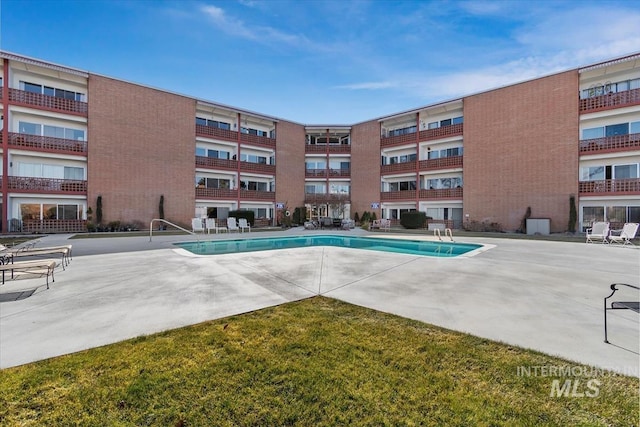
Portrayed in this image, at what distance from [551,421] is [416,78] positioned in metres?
22.0

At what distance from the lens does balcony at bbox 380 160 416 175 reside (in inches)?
1193

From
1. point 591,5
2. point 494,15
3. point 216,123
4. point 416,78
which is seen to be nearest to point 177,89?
point 216,123

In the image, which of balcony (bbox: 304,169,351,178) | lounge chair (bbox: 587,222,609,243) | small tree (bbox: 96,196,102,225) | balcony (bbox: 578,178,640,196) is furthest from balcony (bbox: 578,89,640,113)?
small tree (bbox: 96,196,102,225)

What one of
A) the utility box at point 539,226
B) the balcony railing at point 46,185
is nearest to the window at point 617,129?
the utility box at point 539,226

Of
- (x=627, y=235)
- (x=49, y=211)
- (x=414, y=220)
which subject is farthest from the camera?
(x=414, y=220)

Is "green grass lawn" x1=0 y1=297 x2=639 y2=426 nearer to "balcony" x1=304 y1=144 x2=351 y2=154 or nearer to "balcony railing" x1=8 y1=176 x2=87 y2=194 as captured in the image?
"balcony railing" x1=8 y1=176 x2=87 y2=194

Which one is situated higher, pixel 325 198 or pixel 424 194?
pixel 424 194

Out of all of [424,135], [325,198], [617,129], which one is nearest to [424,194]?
[424,135]

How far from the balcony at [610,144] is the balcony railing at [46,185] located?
126 ft

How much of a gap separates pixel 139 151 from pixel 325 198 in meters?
19.2

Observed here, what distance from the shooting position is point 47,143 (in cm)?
2098

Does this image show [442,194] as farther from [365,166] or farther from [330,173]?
[330,173]

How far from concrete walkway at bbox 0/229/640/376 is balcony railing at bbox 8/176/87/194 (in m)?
16.5

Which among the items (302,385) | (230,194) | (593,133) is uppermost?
(593,133)
